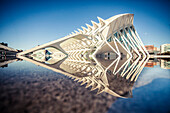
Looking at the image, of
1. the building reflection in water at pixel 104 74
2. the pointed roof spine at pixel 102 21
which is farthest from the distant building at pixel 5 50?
the pointed roof spine at pixel 102 21

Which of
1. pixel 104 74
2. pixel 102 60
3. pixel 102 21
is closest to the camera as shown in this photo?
pixel 104 74

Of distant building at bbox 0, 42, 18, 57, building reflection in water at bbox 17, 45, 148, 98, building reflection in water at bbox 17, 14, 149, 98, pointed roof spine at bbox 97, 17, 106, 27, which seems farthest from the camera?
distant building at bbox 0, 42, 18, 57

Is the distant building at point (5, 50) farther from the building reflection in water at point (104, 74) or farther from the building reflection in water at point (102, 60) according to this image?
the building reflection in water at point (104, 74)

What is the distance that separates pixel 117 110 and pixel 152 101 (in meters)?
0.63

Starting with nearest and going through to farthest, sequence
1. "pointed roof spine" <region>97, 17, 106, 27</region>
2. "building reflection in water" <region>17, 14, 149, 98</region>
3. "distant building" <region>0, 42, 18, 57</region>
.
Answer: "building reflection in water" <region>17, 14, 149, 98</region>, "pointed roof spine" <region>97, 17, 106, 27</region>, "distant building" <region>0, 42, 18, 57</region>

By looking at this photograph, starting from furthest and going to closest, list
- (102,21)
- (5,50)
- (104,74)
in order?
(5,50), (102,21), (104,74)

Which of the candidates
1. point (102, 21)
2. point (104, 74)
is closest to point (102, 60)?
point (102, 21)

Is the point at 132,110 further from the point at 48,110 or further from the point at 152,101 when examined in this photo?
the point at 48,110

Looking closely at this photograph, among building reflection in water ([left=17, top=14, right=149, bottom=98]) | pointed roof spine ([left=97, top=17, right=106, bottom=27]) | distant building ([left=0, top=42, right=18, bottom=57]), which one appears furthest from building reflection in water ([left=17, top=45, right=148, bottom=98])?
distant building ([left=0, top=42, right=18, bottom=57])

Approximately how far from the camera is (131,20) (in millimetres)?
20562

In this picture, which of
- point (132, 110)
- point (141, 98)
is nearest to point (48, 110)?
point (132, 110)

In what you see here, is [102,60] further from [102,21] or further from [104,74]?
[104,74]

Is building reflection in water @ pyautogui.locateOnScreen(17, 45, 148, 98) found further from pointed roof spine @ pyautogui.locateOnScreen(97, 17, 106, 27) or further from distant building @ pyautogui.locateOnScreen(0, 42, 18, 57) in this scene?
distant building @ pyautogui.locateOnScreen(0, 42, 18, 57)

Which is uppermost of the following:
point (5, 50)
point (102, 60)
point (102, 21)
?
point (102, 21)
